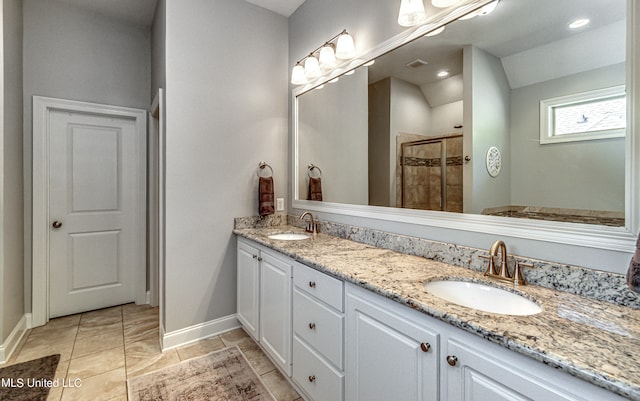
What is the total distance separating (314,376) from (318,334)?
0.23 meters

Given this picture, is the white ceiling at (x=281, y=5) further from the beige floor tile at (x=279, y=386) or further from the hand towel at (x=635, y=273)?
the beige floor tile at (x=279, y=386)

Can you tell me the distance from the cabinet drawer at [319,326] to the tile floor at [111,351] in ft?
1.61

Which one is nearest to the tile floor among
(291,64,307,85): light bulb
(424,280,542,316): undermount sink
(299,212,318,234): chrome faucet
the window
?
(299,212,318,234): chrome faucet

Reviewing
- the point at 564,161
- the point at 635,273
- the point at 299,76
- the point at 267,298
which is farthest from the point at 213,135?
the point at 635,273

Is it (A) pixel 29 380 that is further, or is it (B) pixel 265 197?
(B) pixel 265 197

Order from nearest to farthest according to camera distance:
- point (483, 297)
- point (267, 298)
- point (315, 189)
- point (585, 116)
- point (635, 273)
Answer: point (635, 273)
point (585, 116)
point (483, 297)
point (267, 298)
point (315, 189)

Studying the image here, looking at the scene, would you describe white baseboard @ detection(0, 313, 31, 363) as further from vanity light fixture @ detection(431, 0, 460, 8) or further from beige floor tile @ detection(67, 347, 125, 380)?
vanity light fixture @ detection(431, 0, 460, 8)

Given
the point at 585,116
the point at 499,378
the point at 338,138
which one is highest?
the point at 338,138

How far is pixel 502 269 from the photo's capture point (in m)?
1.18

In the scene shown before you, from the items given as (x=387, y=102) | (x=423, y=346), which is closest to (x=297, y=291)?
(x=423, y=346)

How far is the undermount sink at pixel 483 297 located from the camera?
3.42ft

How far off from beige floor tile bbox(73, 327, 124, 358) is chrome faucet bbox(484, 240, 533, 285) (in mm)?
2628

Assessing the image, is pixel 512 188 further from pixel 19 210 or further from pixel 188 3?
pixel 19 210

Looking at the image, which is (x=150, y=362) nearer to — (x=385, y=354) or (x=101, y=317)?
(x=101, y=317)
